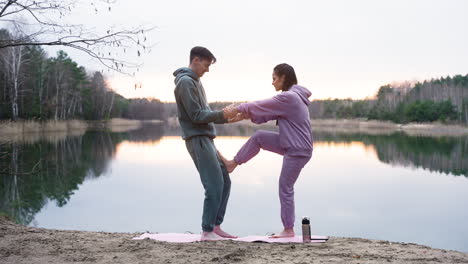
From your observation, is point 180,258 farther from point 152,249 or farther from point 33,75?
point 33,75

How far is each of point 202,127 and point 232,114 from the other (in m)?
0.33

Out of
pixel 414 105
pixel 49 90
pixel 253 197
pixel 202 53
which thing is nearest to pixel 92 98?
pixel 49 90

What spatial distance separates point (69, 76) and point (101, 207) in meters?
42.1

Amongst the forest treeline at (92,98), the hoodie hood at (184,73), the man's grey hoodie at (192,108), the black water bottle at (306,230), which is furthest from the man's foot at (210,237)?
the forest treeline at (92,98)

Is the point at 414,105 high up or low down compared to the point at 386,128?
up

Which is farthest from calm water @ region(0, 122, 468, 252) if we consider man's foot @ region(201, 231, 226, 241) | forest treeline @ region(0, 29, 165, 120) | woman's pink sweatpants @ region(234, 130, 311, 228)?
forest treeline @ region(0, 29, 165, 120)

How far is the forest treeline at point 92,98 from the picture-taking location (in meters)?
34.1

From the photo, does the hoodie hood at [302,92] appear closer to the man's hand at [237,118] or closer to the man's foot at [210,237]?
the man's hand at [237,118]

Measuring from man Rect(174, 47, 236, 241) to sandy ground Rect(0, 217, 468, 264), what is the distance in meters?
0.35

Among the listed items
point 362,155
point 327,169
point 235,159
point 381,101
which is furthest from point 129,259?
point 381,101

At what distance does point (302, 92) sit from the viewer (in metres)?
5.18

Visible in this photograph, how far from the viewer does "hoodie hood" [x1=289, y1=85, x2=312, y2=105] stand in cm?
515

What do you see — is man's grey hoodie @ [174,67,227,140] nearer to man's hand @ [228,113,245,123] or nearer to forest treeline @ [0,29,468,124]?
man's hand @ [228,113,245,123]

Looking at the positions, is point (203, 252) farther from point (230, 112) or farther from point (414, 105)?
point (414, 105)
